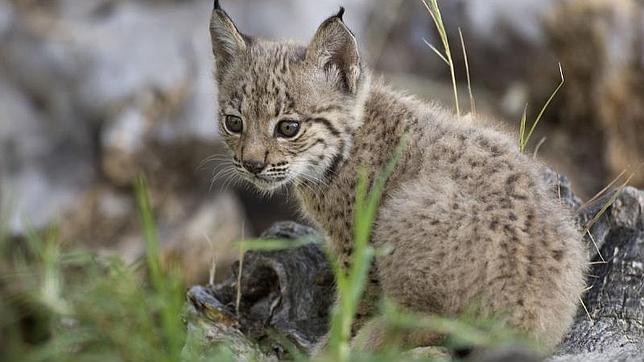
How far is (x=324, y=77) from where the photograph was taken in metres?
5.84

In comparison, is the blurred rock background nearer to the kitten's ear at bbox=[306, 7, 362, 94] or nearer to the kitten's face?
the kitten's face

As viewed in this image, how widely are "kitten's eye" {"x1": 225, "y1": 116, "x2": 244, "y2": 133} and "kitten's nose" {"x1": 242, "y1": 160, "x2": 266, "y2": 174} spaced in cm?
26

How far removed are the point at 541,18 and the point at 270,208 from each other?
4253 mm

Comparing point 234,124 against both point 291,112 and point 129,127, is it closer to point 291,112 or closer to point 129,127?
point 291,112

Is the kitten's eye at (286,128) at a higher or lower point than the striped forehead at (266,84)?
lower

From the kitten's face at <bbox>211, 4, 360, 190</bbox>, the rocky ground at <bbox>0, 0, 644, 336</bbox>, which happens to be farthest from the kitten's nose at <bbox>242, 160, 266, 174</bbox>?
the rocky ground at <bbox>0, 0, 644, 336</bbox>

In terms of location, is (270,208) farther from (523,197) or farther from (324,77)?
(523,197)

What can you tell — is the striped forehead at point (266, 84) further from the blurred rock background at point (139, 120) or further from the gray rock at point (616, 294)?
the blurred rock background at point (139, 120)

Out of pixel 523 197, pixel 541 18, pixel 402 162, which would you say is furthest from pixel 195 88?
pixel 523 197

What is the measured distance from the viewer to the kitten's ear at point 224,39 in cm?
602

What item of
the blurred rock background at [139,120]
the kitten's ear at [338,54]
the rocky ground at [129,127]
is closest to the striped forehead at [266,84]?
the kitten's ear at [338,54]

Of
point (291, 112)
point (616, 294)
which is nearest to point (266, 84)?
point (291, 112)

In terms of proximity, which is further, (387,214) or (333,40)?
(333,40)

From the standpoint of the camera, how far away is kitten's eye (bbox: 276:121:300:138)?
5684 millimetres
